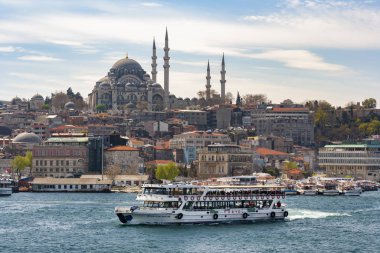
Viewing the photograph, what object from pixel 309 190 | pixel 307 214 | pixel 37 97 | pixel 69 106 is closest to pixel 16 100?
pixel 37 97

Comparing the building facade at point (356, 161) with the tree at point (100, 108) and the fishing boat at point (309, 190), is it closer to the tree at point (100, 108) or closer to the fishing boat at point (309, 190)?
the fishing boat at point (309, 190)

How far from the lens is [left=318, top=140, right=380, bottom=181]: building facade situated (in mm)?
110938

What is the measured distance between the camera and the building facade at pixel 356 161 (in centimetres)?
11094

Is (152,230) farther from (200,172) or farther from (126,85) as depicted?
(126,85)

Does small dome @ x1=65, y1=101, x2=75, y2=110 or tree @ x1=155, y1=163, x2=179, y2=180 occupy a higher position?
small dome @ x1=65, y1=101, x2=75, y2=110

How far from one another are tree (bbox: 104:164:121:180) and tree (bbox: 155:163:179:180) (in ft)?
12.7

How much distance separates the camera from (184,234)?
45438mm

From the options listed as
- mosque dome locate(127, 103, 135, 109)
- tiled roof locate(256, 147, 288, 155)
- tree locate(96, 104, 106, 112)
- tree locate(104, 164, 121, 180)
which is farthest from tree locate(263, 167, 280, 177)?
tree locate(96, 104, 106, 112)

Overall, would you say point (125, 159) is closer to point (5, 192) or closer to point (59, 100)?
point (5, 192)

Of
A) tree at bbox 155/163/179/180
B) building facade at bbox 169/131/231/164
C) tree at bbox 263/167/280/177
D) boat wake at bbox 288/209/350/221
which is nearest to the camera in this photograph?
boat wake at bbox 288/209/350/221

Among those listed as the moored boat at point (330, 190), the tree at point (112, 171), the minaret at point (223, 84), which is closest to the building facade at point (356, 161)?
the moored boat at point (330, 190)

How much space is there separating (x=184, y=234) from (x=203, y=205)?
4817 mm

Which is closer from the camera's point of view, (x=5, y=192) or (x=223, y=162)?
(x=5, y=192)

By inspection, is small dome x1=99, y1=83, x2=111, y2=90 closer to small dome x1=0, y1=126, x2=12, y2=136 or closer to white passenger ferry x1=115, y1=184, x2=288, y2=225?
small dome x1=0, y1=126, x2=12, y2=136
